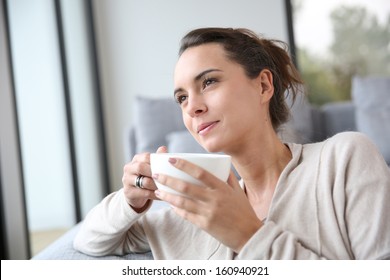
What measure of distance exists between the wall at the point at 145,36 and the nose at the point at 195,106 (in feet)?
2.42

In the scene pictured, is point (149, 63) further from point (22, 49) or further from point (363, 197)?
point (363, 197)

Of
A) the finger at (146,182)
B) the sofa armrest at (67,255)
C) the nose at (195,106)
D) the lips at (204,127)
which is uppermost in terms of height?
the nose at (195,106)

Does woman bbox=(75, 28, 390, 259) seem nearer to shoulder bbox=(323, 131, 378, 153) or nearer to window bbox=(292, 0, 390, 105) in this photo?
shoulder bbox=(323, 131, 378, 153)

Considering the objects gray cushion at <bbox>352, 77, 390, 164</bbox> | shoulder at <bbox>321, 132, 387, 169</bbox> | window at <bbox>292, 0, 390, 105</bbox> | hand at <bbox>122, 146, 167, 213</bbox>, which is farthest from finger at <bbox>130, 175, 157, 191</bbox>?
window at <bbox>292, 0, 390, 105</bbox>

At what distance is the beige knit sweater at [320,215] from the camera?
547mm

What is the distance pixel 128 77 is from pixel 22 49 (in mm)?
661

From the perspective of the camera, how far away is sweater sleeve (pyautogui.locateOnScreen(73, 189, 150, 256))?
2.41 ft

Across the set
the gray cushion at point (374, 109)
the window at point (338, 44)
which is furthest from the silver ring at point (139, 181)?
the window at point (338, 44)

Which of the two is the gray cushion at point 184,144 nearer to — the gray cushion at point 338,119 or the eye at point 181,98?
the gray cushion at point 338,119

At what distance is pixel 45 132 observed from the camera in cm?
216

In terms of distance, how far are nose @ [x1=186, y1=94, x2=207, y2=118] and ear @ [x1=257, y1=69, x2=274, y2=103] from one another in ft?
0.41

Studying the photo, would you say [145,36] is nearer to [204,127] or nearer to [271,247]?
[204,127]

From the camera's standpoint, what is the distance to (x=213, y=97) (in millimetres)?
627
